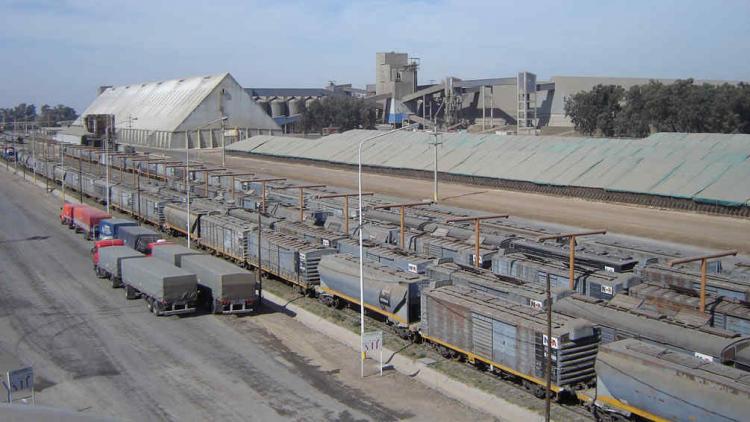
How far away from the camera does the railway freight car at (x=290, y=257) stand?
112ft

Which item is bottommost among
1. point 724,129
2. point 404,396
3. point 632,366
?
point 404,396

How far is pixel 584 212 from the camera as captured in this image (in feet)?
185

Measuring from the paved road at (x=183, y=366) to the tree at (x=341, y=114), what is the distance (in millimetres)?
122222

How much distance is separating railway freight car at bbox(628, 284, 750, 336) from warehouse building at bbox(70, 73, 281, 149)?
10360cm

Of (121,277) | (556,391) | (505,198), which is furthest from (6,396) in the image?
(505,198)

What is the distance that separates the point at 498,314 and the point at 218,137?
11845cm

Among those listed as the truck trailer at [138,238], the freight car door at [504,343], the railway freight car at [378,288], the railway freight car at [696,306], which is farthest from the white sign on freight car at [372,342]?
the truck trailer at [138,238]

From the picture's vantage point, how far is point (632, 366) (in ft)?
61.5

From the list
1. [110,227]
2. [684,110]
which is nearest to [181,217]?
[110,227]

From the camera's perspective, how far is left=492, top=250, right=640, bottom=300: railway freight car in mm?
27953

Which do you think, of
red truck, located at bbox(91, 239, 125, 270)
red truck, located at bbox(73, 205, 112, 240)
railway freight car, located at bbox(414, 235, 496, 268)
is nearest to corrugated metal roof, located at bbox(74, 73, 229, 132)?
red truck, located at bbox(73, 205, 112, 240)

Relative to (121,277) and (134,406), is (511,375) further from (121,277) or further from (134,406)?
(121,277)

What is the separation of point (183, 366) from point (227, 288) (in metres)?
6.50

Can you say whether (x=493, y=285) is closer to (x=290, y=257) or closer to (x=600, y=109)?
(x=290, y=257)
